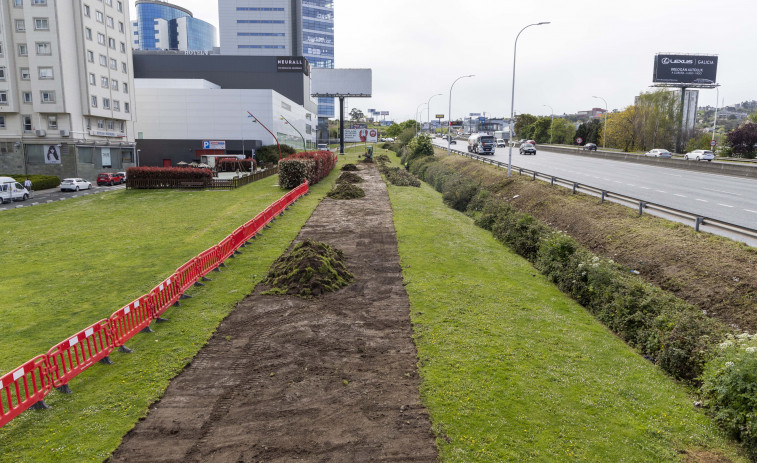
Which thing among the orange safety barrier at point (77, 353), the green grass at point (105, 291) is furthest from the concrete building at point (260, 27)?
the orange safety barrier at point (77, 353)

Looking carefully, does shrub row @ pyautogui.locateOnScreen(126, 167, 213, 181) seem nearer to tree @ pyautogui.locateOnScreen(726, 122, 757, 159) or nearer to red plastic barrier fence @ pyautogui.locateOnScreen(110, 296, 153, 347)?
red plastic barrier fence @ pyautogui.locateOnScreen(110, 296, 153, 347)

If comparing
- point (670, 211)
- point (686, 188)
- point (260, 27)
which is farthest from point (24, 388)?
point (260, 27)

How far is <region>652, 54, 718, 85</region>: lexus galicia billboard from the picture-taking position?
7850 cm

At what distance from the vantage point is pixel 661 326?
462 inches

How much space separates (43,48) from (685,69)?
93.8 metres

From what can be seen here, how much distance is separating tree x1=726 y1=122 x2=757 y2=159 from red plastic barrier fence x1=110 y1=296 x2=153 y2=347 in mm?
69306

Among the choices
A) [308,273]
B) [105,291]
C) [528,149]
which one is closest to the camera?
[105,291]

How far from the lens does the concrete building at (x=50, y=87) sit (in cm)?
5053

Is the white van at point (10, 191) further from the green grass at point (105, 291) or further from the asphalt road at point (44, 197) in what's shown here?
the green grass at point (105, 291)

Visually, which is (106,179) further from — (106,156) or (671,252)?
(671,252)

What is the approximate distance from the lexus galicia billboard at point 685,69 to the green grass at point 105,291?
74.8m

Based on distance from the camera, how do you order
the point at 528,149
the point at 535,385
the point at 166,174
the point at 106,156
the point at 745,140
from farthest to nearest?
the point at 528,149 → the point at 106,156 → the point at 745,140 → the point at 166,174 → the point at 535,385

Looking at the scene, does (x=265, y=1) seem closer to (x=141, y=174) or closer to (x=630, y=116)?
(x=630, y=116)

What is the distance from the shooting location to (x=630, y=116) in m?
78.2
